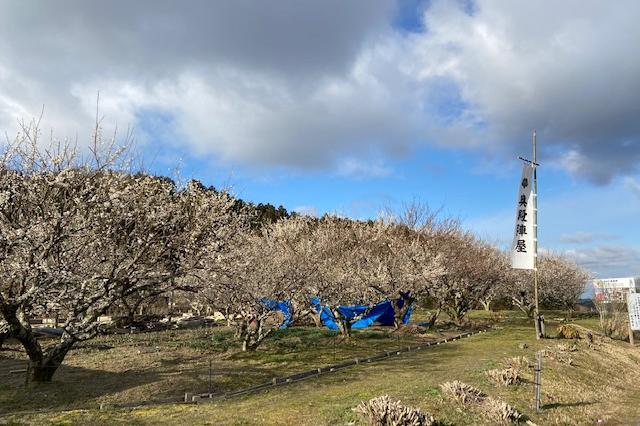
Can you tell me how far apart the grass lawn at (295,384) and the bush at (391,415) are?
46cm

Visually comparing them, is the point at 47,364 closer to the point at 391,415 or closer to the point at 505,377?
the point at 391,415

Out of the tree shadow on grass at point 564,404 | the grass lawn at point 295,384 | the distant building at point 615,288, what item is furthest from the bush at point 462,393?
the distant building at point 615,288

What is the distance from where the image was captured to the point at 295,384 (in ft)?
42.9

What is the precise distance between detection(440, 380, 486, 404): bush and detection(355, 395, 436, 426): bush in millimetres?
1758

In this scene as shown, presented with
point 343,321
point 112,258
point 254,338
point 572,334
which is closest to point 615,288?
point 572,334

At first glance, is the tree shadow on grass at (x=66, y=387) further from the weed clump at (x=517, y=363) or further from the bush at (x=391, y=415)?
the weed clump at (x=517, y=363)

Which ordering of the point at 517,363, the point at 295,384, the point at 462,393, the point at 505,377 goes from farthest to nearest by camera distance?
1. the point at 517,363
2. the point at 505,377
3. the point at 295,384
4. the point at 462,393

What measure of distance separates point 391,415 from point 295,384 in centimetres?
461

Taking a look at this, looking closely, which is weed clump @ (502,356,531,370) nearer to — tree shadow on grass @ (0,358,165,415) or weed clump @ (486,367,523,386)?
weed clump @ (486,367,523,386)

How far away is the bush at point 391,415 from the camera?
29.6 feet

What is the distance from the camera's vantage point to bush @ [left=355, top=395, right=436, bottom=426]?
9.02m

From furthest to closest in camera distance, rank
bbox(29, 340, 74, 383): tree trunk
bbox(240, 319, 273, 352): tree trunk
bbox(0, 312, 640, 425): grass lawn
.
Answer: bbox(240, 319, 273, 352): tree trunk
bbox(29, 340, 74, 383): tree trunk
bbox(0, 312, 640, 425): grass lawn

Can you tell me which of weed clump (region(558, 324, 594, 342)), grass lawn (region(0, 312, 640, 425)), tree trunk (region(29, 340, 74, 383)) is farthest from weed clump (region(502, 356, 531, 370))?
tree trunk (region(29, 340, 74, 383))

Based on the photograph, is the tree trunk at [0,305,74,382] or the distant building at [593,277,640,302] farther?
the distant building at [593,277,640,302]
